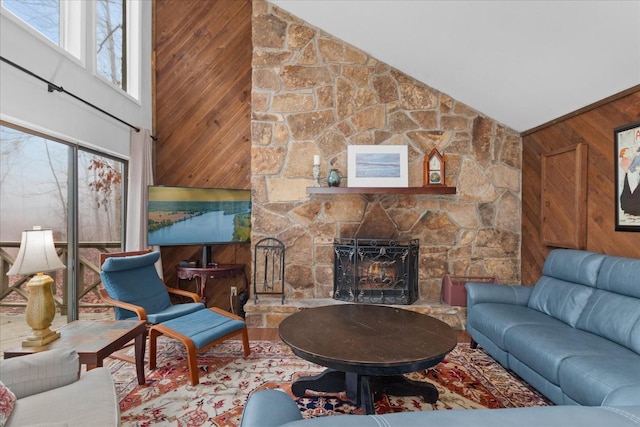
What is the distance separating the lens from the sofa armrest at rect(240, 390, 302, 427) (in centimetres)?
85

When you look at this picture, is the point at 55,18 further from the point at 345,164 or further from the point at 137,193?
the point at 345,164

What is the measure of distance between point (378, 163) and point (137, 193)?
108 inches

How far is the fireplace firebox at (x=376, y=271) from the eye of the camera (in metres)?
3.74

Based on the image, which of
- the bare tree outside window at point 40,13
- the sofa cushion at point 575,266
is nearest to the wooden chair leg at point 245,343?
the sofa cushion at point 575,266

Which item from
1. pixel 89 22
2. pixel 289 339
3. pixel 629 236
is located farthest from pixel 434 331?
pixel 89 22

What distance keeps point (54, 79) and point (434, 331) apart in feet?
11.1

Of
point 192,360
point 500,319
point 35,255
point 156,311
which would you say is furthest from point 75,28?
point 500,319

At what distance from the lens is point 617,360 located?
6.01ft

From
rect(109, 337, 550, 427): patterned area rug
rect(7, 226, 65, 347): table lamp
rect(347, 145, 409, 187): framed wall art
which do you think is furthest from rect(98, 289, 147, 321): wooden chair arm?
rect(347, 145, 409, 187): framed wall art

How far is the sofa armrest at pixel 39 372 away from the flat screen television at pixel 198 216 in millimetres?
2079

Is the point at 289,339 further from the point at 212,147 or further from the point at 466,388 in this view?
the point at 212,147

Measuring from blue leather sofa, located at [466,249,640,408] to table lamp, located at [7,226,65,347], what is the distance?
9.90 ft

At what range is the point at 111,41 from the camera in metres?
3.65

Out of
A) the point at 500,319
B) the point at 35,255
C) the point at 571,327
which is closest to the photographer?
the point at 35,255
